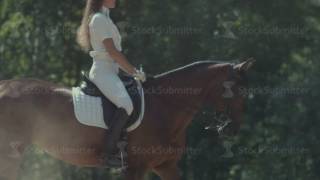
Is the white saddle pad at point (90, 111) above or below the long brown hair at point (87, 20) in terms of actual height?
below

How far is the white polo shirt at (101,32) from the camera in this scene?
766cm

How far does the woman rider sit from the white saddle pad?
0.12m

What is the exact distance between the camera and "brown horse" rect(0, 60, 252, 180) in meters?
7.83

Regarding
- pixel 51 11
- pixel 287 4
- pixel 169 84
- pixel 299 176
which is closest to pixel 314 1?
pixel 287 4

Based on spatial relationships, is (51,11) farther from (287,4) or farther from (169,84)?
(169,84)

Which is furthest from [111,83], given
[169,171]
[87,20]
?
[169,171]

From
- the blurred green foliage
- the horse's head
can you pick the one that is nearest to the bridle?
the horse's head

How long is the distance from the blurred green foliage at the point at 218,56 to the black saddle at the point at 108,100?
15.0 feet

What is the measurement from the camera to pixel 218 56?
12.8m

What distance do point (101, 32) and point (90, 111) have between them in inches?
29.7

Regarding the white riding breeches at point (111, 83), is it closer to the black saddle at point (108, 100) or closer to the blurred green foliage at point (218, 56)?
the black saddle at point (108, 100)

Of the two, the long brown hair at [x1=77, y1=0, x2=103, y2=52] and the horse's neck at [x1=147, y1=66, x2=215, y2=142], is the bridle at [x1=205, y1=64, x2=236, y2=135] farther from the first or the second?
the long brown hair at [x1=77, y1=0, x2=103, y2=52]

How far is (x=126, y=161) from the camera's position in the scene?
7.85m

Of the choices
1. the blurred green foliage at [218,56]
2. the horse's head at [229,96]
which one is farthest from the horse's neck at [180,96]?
the blurred green foliage at [218,56]
